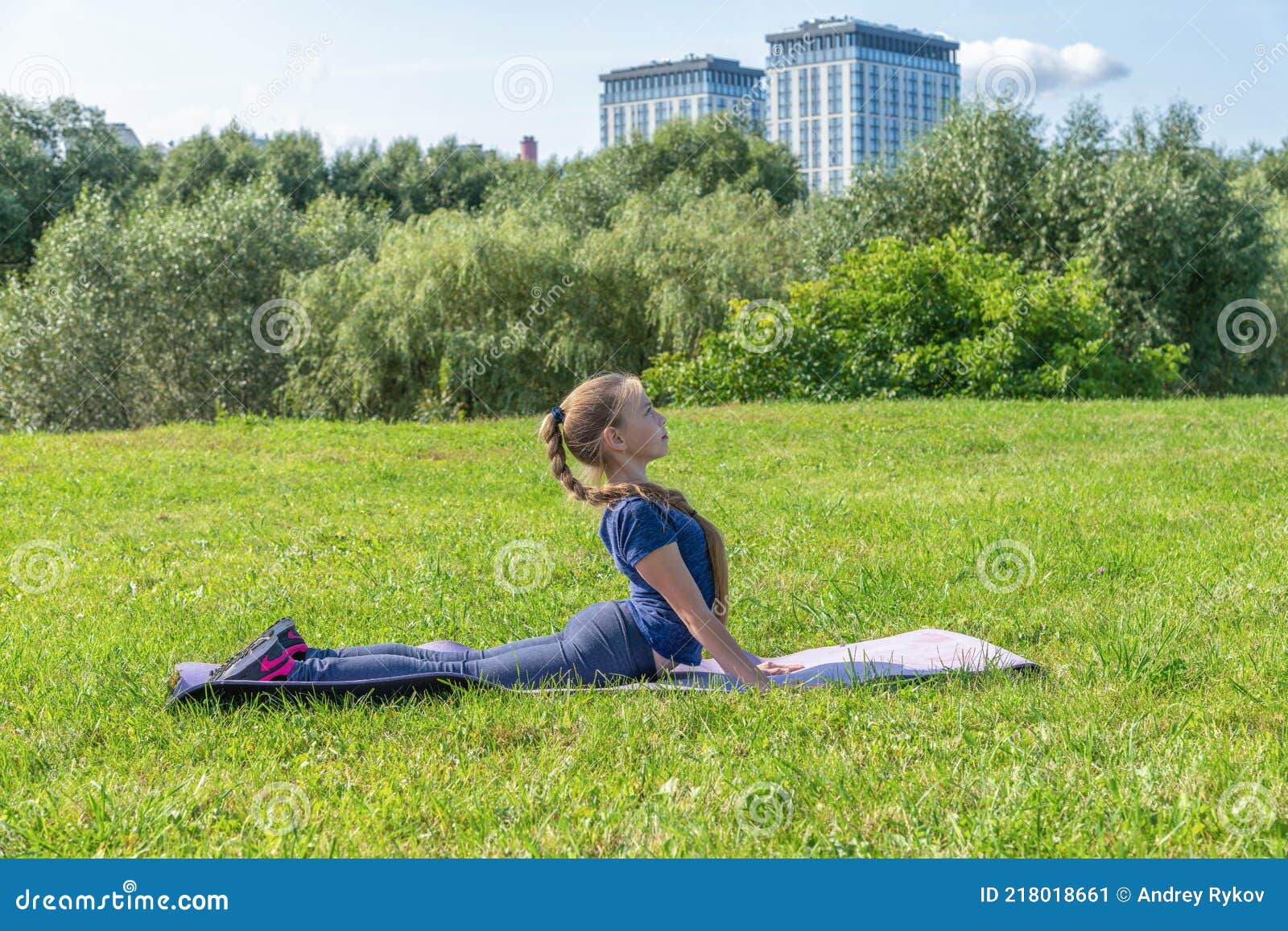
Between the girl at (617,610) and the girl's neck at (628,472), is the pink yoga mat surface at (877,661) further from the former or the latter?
the girl's neck at (628,472)

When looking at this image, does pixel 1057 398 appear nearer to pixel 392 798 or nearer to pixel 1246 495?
pixel 1246 495

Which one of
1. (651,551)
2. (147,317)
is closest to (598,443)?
(651,551)

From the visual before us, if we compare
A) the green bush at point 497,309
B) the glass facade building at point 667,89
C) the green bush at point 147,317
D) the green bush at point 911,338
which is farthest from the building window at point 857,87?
the green bush at point 911,338

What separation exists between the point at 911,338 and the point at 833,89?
2804 inches

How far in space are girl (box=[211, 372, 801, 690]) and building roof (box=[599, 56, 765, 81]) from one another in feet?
247

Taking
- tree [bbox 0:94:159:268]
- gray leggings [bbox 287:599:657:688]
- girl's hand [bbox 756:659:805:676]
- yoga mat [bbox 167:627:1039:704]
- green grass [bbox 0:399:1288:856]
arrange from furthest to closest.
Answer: tree [bbox 0:94:159:268] → girl's hand [bbox 756:659:805:676] → gray leggings [bbox 287:599:657:688] → yoga mat [bbox 167:627:1039:704] → green grass [bbox 0:399:1288:856]

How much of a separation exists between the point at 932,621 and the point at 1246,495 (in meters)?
4.16

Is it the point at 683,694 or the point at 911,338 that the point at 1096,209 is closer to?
the point at 911,338

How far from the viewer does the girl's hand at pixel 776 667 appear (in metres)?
4.49

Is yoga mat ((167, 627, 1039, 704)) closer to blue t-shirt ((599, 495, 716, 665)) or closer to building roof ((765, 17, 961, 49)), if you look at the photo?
blue t-shirt ((599, 495, 716, 665))

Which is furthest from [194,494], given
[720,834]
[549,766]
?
[720,834]

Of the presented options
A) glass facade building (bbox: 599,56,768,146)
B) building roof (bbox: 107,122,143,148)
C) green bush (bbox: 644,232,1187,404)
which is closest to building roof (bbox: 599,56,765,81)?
glass facade building (bbox: 599,56,768,146)

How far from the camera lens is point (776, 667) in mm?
4578

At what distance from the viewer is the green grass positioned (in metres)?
3.21
